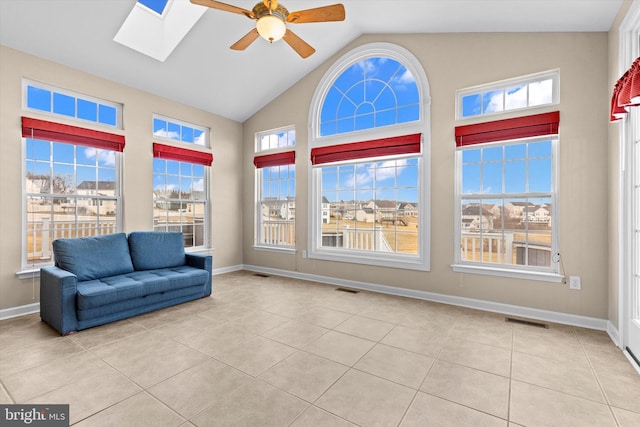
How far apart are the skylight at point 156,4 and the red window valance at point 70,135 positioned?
1.68 meters

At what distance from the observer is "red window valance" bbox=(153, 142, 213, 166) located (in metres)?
4.59

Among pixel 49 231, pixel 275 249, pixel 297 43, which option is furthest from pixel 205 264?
pixel 297 43

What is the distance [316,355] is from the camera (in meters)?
2.44

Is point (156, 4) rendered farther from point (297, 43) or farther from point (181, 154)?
point (297, 43)

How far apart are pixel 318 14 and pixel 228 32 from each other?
1.91 metres

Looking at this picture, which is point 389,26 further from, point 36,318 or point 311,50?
point 36,318

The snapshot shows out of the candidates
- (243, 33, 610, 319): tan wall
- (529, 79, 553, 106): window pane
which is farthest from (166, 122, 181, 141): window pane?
(529, 79, 553, 106): window pane

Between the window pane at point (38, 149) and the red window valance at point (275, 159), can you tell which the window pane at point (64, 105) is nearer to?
the window pane at point (38, 149)

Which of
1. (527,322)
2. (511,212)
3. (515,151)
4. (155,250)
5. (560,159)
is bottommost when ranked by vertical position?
(527,322)

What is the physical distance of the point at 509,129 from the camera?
11.1 ft

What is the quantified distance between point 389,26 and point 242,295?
4.18 m

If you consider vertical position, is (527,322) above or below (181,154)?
below

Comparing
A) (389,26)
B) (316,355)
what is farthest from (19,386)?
(389,26)

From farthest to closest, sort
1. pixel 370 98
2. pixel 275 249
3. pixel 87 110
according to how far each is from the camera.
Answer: pixel 275 249, pixel 370 98, pixel 87 110
